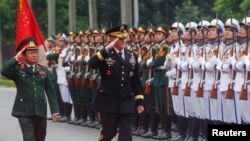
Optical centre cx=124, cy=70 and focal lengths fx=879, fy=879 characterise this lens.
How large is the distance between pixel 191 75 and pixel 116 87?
3213 millimetres

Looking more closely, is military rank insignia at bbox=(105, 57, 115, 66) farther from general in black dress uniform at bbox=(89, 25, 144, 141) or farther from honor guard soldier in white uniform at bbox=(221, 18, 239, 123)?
honor guard soldier in white uniform at bbox=(221, 18, 239, 123)

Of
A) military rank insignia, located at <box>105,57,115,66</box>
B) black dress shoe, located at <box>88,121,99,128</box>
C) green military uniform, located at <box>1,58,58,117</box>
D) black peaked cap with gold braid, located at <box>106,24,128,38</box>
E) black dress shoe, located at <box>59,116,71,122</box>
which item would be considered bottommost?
black dress shoe, located at <box>88,121,99,128</box>

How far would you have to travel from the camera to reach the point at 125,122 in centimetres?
1138

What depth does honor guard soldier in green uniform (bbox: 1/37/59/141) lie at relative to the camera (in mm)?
10891

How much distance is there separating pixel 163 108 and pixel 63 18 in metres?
34.9

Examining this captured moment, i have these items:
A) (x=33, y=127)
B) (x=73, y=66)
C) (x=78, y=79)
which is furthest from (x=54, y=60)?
(x=33, y=127)

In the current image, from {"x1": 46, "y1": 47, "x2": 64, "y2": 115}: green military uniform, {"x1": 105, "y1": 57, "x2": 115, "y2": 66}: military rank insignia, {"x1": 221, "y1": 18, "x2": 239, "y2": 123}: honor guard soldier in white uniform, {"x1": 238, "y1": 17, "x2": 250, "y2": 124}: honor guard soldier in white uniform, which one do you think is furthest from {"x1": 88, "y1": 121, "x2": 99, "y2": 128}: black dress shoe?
{"x1": 105, "y1": 57, "x2": 115, "y2": 66}: military rank insignia

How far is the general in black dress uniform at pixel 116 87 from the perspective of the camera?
447 inches

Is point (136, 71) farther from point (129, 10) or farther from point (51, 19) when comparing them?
point (51, 19)

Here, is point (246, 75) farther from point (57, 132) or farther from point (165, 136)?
point (57, 132)

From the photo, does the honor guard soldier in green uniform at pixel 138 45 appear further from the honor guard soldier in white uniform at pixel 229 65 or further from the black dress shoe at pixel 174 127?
the honor guard soldier in white uniform at pixel 229 65

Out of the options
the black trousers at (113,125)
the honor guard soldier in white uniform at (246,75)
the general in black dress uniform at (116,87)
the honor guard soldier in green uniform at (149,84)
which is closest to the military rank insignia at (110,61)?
the general in black dress uniform at (116,87)

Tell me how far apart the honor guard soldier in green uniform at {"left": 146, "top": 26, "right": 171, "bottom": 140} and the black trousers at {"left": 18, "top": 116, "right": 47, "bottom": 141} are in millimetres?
4507

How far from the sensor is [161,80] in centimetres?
1534
